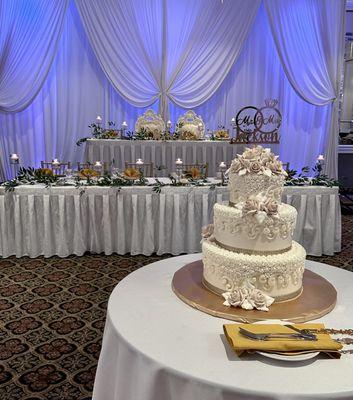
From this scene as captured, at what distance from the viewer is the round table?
3.83 feet

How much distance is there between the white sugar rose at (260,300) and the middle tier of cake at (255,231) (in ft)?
0.54

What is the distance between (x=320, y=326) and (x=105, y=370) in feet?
2.49

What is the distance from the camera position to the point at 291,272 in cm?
Result: 170

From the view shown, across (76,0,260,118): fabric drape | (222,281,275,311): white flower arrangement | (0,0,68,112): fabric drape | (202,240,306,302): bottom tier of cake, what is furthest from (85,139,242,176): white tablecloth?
(222,281,275,311): white flower arrangement

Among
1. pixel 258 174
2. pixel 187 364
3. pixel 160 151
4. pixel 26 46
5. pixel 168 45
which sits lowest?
pixel 187 364

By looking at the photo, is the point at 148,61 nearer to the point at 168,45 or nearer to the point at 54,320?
the point at 168,45

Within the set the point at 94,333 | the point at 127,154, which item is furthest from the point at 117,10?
the point at 94,333

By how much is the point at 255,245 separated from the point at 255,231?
0.18 ft

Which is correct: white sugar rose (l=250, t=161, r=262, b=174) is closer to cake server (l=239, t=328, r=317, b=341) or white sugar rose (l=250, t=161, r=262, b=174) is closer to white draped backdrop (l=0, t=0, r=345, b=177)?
cake server (l=239, t=328, r=317, b=341)

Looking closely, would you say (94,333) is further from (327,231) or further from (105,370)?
(327,231)

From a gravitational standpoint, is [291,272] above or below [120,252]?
above

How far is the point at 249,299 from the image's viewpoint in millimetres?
1624

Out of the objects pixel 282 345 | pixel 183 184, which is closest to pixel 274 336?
pixel 282 345

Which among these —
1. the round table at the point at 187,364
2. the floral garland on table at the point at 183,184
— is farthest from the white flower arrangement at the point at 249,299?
the floral garland on table at the point at 183,184
